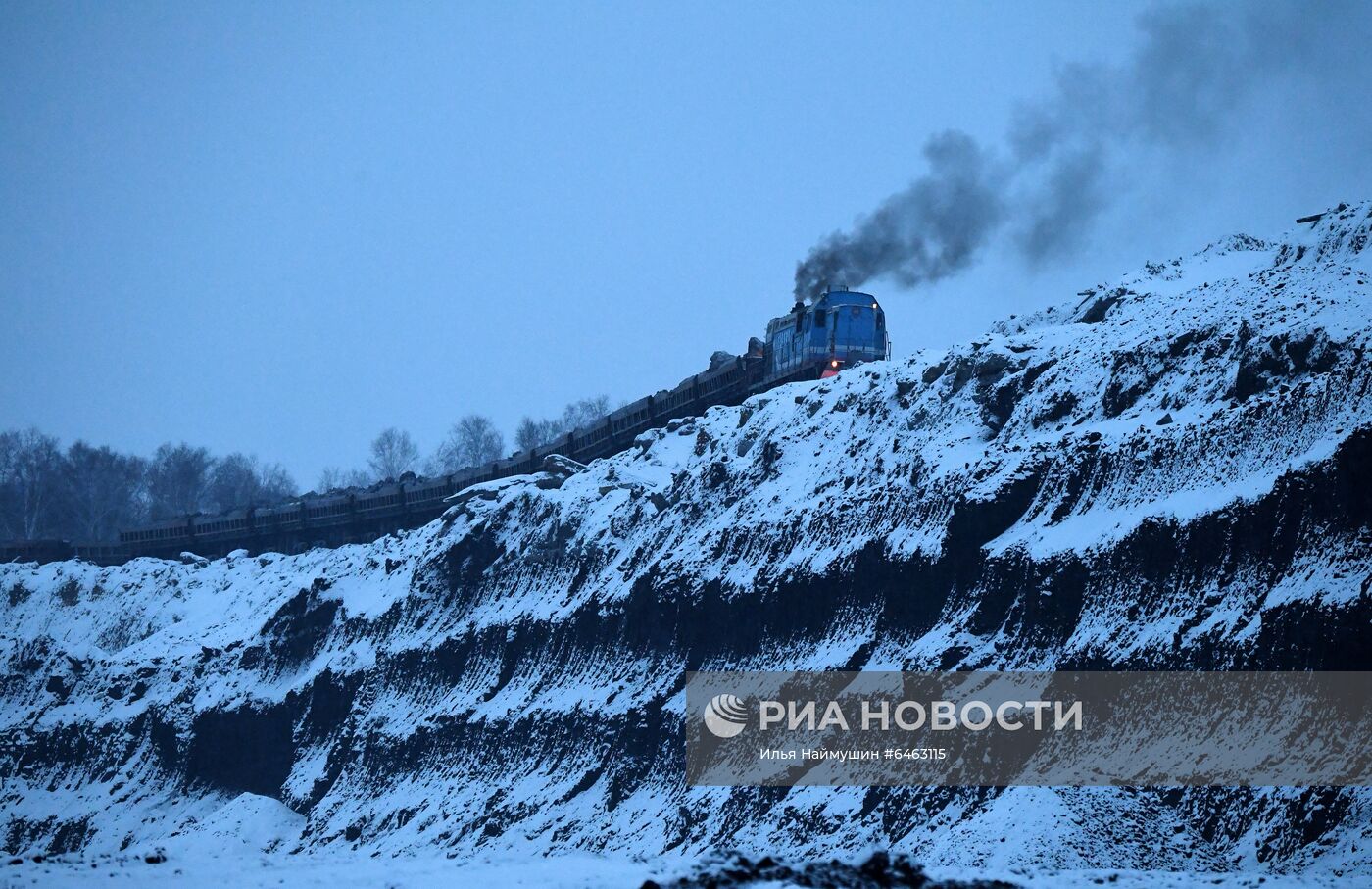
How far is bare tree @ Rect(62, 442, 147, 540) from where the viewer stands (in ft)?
485

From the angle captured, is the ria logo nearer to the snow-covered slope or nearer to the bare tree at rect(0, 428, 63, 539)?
the snow-covered slope

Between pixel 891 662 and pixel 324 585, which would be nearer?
pixel 891 662

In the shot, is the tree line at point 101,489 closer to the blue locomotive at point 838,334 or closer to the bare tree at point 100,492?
the bare tree at point 100,492

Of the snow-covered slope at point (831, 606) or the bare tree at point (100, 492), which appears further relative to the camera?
the bare tree at point (100, 492)

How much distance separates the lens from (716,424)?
63.8 meters

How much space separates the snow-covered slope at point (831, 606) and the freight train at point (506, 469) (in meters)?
4.95

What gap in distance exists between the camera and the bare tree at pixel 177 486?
159750mm

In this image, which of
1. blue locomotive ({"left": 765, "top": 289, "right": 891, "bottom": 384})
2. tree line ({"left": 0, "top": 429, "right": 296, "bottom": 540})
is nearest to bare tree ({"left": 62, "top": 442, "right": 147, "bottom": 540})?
tree line ({"left": 0, "top": 429, "right": 296, "bottom": 540})

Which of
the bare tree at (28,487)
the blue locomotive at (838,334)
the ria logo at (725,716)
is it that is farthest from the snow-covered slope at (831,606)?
the bare tree at (28,487)

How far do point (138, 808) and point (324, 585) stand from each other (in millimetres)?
13626

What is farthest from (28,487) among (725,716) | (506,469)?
(725,716)

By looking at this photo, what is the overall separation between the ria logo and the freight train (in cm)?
2182

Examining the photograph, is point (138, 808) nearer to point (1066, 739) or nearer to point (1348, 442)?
point (1066, 739)

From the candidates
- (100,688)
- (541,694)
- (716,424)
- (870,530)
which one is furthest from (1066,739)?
(100,688)
